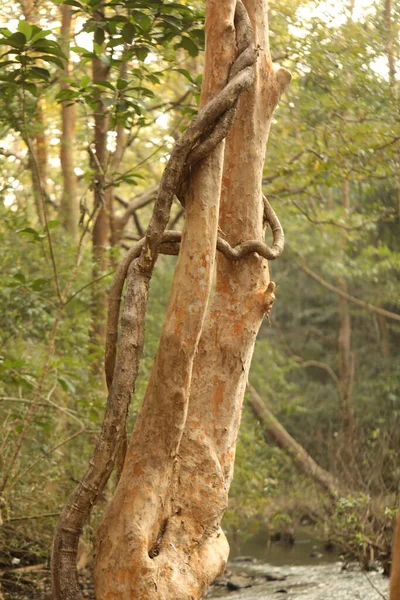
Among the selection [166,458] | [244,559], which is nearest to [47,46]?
[166,458]

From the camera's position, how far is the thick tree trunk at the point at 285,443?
1294 cm

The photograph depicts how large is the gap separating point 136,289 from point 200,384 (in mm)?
536

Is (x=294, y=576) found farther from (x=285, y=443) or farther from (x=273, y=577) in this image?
(x=285, y=443)

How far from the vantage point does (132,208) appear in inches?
443

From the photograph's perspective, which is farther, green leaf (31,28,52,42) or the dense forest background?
the dense forest background

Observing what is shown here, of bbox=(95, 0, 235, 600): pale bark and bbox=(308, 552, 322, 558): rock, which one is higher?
bbox=(95, 0, 235, 600): pale bark

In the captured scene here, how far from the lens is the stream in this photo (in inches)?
321

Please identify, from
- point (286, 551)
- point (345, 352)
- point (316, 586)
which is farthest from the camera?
point (345, 352)

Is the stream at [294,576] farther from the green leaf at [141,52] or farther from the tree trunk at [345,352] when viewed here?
the tree trunk at [345,352]

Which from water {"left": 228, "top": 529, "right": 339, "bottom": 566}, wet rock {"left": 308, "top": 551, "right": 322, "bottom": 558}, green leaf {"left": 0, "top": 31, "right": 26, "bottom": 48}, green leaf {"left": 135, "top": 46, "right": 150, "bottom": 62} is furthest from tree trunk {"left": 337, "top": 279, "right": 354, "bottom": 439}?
green leaf {"left": 0, "top": 31, "right": 26, "bottom": 48}

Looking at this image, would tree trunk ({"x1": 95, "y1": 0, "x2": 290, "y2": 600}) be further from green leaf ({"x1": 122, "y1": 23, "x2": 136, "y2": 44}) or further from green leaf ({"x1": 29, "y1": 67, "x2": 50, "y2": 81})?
green leaf ({"x1": 29, "y1": 67, "x2": 50, "y2": 81})

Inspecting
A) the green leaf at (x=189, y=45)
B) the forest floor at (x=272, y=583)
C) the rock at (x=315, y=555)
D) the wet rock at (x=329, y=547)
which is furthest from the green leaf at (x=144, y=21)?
the wet rock at (x=329, y=547)

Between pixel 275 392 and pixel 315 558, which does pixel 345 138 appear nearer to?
pixel 315 558

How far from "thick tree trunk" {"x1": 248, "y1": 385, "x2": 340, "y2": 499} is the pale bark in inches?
371
